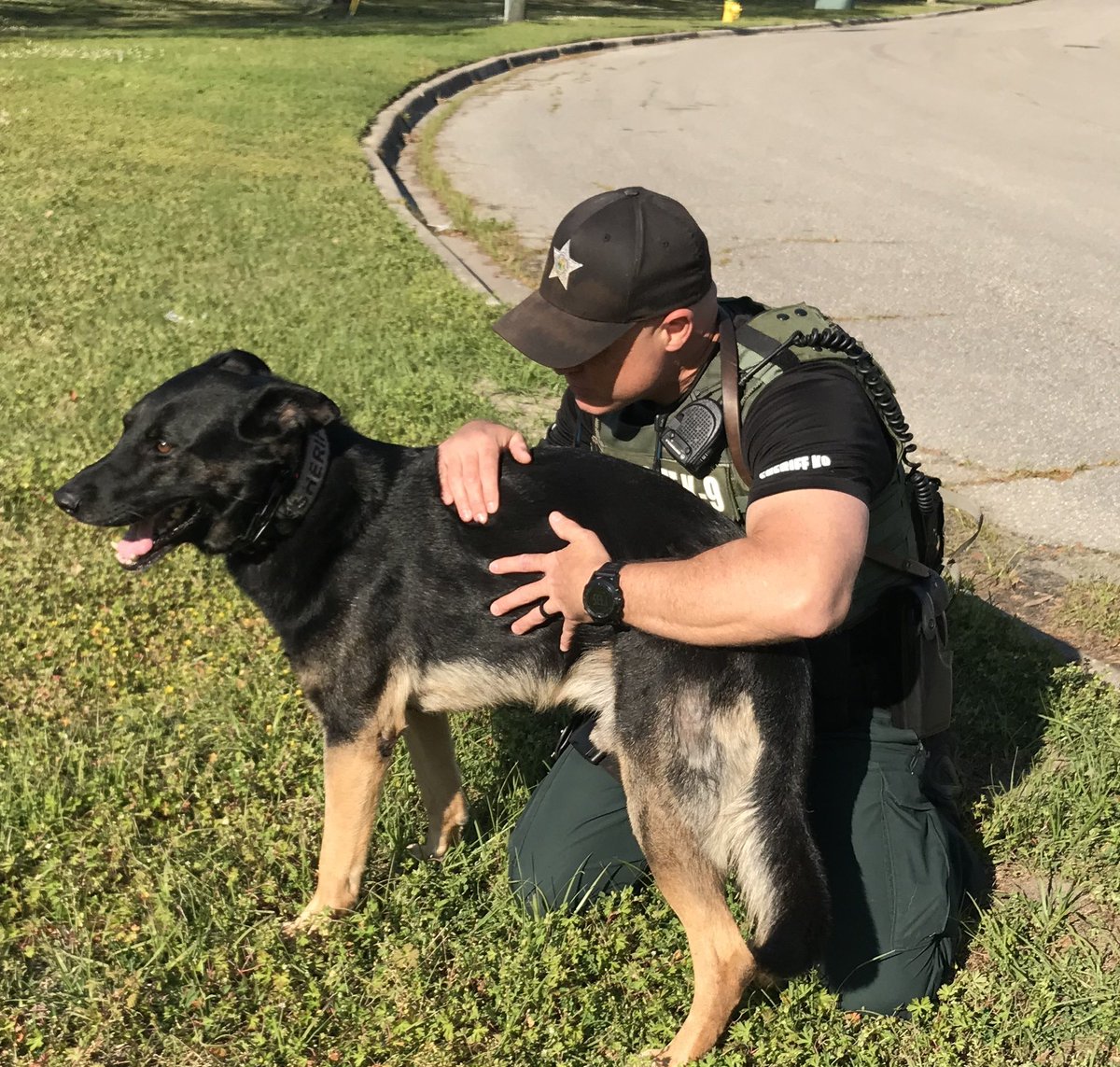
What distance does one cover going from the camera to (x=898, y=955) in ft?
10.1

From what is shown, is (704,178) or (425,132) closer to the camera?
(704,178)

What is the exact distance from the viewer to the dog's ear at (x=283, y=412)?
126 inches

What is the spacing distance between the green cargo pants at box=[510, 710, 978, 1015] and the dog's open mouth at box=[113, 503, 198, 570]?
4.27 ft

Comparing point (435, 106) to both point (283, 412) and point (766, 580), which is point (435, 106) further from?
point (766, 580)

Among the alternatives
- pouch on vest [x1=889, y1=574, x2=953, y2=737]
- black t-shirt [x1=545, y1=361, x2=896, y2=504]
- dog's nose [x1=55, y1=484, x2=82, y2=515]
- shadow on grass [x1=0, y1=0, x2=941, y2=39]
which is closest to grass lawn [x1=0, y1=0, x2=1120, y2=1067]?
pouch on vest [x1=889, y1=574, x2=953, y2=737]

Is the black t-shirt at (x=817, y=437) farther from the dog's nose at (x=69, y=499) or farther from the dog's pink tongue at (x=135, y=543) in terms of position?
the dog's nose at (x=69, y=499)

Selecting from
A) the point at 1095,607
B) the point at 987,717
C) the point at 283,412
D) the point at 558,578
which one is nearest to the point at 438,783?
the point at 558,578

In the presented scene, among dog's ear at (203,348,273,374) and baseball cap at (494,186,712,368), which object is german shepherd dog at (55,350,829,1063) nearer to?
dog's ear at (203,348,273,374)

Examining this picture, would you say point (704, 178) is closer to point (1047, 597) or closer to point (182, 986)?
point (1047, 597)

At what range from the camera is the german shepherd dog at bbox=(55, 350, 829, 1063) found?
2.95 meters

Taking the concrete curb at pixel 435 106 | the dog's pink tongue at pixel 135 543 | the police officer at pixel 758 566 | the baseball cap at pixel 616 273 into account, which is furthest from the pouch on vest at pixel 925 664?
the concrete curb at pixel 435 106

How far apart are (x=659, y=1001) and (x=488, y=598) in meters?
1.14

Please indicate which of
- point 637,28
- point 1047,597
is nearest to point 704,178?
point 1047,597

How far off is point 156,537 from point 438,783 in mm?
1113
